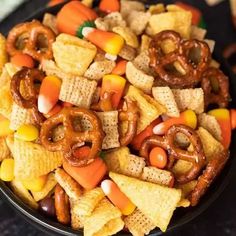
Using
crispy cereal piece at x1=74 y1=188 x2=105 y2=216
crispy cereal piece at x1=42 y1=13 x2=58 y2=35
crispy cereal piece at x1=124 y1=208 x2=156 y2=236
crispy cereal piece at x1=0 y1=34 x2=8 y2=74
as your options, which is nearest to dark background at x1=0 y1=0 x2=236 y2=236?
crispy cereal piece at x1=124 y1=208 x2=156 y2=236

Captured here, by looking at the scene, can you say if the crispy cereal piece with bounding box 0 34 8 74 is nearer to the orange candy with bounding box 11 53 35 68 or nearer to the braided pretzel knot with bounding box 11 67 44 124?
the orange candy with bounding box 11 53 35 68

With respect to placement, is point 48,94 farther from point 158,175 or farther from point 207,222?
point 207,222

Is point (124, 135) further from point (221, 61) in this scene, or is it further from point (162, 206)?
point (221, 61)

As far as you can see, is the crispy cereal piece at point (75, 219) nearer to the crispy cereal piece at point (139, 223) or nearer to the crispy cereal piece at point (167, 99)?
the crispy cereal piece at point (139, 223)

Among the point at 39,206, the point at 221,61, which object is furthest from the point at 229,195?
the point at 39,206

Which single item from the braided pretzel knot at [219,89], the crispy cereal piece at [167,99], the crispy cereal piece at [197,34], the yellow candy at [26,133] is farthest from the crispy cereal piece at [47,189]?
the crispy cereal piece at [197,34]

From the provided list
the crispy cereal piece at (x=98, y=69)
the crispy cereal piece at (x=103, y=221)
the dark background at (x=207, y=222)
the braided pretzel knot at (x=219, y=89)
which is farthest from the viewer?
the dark background at (x=207, y=222)
